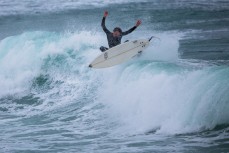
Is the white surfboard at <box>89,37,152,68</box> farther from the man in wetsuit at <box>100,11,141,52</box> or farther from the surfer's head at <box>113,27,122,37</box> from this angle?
the surfer's head at <box>113,27,122,37</box>

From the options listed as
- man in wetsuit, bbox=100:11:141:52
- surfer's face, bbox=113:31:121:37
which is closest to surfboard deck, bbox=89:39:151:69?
man in wetsuit, bbox=100:11:141:52

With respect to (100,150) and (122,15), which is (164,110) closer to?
(100,150)

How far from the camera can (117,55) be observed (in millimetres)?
18281

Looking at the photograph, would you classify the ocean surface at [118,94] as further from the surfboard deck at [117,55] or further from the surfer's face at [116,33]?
the surfer's face at [116,33]

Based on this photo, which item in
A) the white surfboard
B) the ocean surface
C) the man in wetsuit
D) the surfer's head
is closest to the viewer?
the ocean surface

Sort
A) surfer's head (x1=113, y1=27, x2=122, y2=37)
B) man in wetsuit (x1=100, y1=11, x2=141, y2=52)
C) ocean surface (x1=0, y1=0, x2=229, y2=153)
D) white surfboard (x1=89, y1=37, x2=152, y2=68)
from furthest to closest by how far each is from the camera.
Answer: white surfboard (x1=89, y1=37, x2=152, y2=68) → man in wetsuit (x1=100, y1=11, x2=141, y2=52) → surfer's head (x1=113, y1=27, x2=122, y2=37) → ocean surface (x1=0, y1=0, x2=229, y2=153)

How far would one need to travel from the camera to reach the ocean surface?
1315cm

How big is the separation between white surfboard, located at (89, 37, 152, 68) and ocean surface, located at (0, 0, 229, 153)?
27 centimetres

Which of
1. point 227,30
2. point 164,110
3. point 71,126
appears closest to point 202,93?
point 164,110

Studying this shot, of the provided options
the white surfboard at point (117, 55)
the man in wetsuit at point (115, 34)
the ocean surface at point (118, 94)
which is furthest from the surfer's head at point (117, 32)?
the ocean surface at point (118, 94)

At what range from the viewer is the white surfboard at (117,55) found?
59.6ft

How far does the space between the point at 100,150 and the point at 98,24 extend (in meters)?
22.2

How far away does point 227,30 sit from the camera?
29.6m

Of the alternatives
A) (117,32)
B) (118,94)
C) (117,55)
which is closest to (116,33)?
(117,32)
